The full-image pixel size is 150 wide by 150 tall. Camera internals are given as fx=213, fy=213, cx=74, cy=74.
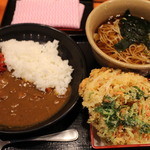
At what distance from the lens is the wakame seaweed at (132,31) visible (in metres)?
2.18

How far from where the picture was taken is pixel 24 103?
83.1 inches

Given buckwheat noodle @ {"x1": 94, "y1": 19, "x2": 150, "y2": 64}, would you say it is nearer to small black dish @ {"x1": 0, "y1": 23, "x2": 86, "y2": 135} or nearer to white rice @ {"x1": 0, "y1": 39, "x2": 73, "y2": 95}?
small black dish @ {"x1": 0, "y1": 23, "x2": 86, "y2": 135}

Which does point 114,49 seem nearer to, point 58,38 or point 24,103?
point 58,38

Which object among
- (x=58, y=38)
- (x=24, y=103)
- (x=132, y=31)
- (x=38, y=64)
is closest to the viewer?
(x=24, y=103)

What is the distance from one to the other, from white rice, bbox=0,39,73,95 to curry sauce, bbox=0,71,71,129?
0.07 metres

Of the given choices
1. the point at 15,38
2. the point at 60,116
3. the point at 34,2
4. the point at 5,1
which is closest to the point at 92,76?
the point at 60,116

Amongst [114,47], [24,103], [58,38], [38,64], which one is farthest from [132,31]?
[24,103]

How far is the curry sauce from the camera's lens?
78.8 inches

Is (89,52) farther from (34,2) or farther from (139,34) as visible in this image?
(34,2)

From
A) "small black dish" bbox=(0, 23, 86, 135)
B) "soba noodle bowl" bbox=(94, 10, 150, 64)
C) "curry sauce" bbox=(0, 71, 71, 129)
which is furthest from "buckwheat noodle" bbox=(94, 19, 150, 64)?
"curry sauce" bbox=(0, 71, 71, 129)

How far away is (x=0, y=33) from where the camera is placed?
2486 mm

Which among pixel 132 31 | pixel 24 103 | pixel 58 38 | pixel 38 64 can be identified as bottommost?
pixel 24 103

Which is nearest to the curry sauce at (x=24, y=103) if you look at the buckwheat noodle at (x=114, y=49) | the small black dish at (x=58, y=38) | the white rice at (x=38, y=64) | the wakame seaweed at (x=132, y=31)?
the white rice at (x=38, y=64)

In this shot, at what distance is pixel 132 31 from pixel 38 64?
1083mm
